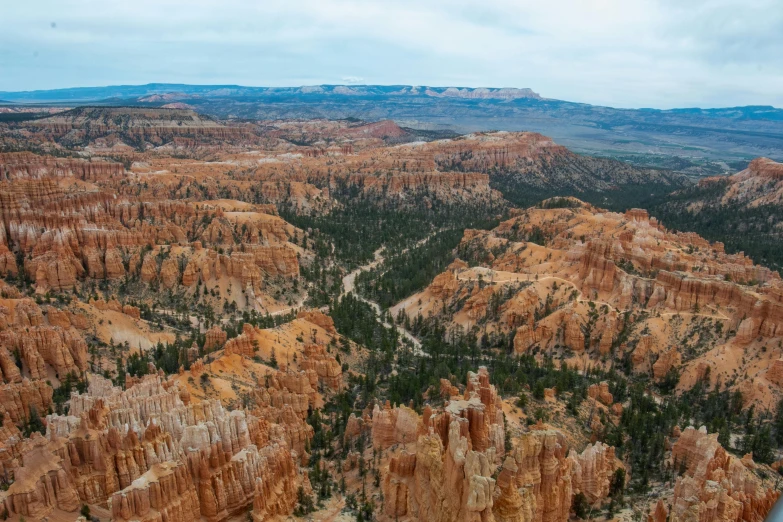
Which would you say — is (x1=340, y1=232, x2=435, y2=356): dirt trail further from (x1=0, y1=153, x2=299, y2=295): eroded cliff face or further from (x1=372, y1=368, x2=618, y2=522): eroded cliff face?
(x1=372, y1=368, x2=618, y2=522): eroded cliff face

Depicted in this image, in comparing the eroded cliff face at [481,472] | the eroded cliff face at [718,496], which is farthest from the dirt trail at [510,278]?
the eroded cliff face at [718,496]

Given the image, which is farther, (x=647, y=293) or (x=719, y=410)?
(x=647, y=293)

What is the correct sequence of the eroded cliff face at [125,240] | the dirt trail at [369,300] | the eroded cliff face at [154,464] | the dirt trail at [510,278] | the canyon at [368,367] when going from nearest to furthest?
1. the eroded cliff face at [154,464]
2. the canyon at [368,367]
3. the dirt trail at [369,300]
4. the dirt trail at [510,278]
5. the eroded cliff face at [125,240]

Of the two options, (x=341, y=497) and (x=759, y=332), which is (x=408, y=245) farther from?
(x=341, y=497)

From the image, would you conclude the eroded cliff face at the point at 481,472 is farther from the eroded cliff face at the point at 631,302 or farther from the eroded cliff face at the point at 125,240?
the eroded cliff face at the point at 125,240

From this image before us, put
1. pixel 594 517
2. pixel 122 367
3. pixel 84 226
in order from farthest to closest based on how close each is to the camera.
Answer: pixel 84 226 → pixel 122 367 → pixel 594 517

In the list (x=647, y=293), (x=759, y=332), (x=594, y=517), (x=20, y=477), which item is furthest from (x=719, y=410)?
(x=20, y=477)

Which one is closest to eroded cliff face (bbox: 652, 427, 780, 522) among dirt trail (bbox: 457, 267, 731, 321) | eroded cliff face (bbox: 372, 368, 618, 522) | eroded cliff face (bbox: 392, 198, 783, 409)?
eroded cliff face (bbox: 372, 368, 618, 522)
